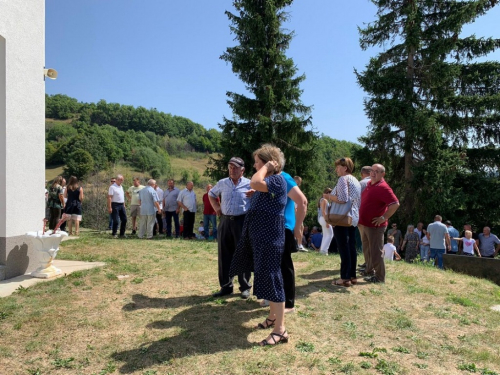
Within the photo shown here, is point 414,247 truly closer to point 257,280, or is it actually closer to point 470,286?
point 470,286

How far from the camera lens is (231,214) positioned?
16.3 feet

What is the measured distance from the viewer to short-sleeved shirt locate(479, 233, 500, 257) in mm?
11969

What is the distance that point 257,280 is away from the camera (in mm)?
3730

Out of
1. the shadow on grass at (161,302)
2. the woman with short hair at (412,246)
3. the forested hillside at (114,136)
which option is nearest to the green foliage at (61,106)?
the forested hillside at (114,136)

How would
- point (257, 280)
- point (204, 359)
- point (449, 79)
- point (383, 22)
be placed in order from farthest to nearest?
point (383, 22), point (449, 79), point (257, 280), point (204, 359)

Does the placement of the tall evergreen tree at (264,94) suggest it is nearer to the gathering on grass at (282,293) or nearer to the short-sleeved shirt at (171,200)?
the short-sleeved shirt at (171,200)

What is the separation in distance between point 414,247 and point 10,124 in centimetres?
1157

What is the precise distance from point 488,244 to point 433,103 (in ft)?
26.3

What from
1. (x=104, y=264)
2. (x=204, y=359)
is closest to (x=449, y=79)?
(x=104, y=264)

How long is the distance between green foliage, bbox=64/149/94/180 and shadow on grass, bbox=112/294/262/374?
43.0 m

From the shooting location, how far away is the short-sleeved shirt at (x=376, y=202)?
5797mm

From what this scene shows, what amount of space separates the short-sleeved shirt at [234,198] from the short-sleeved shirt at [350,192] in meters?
1.43

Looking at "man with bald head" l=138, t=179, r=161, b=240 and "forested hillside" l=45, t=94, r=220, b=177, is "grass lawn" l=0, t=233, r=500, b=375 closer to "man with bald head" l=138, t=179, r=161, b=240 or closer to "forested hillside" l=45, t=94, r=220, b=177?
"man with bald head" l=138, t=179, r=161, b=240

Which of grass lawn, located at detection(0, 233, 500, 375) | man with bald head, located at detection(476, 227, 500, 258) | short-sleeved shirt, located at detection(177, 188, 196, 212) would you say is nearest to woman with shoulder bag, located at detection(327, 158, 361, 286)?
grass lawn, located at detection(0, 233, 500, 375)
